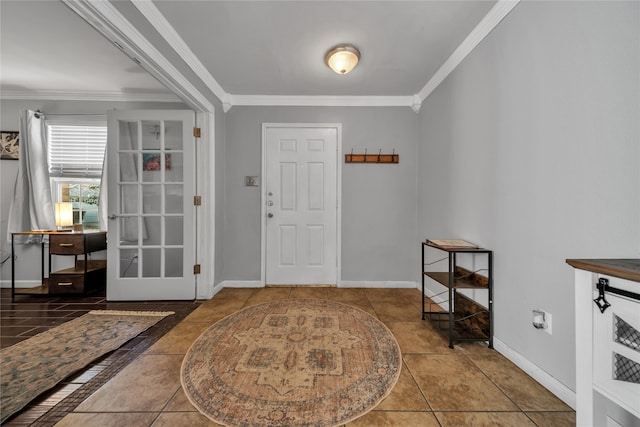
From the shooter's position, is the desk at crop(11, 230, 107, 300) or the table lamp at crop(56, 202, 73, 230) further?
the table lamp at crop(56, 202, 73, 230)

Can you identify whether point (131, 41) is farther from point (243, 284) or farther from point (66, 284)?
point (66, 284)

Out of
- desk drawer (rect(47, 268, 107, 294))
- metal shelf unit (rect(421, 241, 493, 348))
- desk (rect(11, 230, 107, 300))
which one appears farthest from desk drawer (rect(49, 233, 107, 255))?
metal shelf unit (rect(421, 241, 493, 348))

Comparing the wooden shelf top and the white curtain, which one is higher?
the white curtain

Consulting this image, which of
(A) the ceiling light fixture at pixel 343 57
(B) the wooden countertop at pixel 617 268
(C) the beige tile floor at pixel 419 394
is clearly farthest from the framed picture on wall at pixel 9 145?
(B) the wooden countertop at pixel 617 268

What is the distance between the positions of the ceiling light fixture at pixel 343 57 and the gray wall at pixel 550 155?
3.12 ft

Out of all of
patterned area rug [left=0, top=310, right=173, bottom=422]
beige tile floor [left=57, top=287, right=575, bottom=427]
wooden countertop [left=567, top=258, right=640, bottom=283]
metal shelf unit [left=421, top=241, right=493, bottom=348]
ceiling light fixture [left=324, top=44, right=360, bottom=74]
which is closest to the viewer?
wooden countertop [left=567, top=258, right=640, bottom=283]

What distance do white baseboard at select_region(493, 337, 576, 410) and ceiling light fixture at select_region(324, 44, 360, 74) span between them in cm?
247

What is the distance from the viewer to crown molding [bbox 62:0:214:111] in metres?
1.38

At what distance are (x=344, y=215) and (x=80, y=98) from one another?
364 centimetres

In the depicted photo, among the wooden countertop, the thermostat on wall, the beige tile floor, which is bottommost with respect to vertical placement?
the beige tile floor

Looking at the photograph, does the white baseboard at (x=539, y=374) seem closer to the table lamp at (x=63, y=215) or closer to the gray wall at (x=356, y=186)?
the gray wall at (x=356, y=186)

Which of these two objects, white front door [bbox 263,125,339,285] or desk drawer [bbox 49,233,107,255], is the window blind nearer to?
desk drawer [bbox 49,233,107,255]

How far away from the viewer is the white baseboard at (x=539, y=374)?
4.25ft

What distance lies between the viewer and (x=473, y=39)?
203 cm
